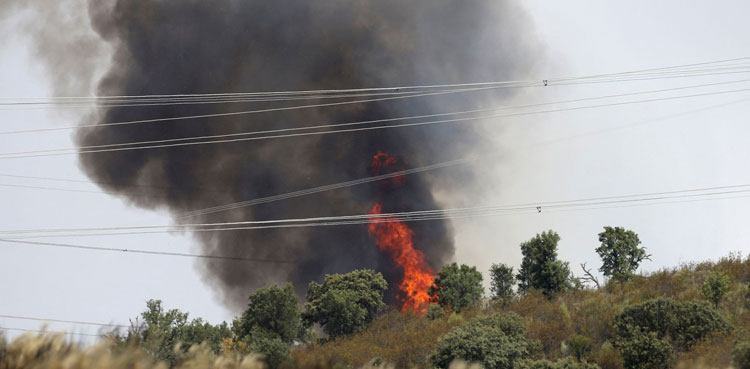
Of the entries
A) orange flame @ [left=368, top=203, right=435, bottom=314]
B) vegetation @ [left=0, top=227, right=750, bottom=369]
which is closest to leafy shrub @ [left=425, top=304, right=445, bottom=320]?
vegetation @ [left=0, top=227, right=750, bottom=369]

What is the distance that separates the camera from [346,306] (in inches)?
2431

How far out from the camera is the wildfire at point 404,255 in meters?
97.2

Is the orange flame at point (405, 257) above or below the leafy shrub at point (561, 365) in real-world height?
above

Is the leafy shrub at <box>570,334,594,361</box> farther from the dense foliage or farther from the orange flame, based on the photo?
the orange flame

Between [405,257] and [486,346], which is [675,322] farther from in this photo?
[405,257]

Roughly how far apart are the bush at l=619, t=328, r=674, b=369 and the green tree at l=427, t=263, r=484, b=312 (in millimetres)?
25577

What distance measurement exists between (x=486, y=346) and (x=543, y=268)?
23.3 meters

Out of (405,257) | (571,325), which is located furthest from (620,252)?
(405,257)

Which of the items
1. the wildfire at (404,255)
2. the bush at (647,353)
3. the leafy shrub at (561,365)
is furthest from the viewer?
the wildfire at (404,255)

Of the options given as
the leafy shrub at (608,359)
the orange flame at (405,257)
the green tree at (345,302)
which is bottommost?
the leafy shrub at (608,359)

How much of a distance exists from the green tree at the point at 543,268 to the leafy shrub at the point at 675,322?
739 inches

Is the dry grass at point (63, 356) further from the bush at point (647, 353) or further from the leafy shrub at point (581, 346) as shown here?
the leafy shrub at point (581, 346)

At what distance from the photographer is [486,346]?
3762 cm

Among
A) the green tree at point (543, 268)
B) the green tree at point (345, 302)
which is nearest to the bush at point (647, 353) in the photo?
the green tree at point (543, 268)
